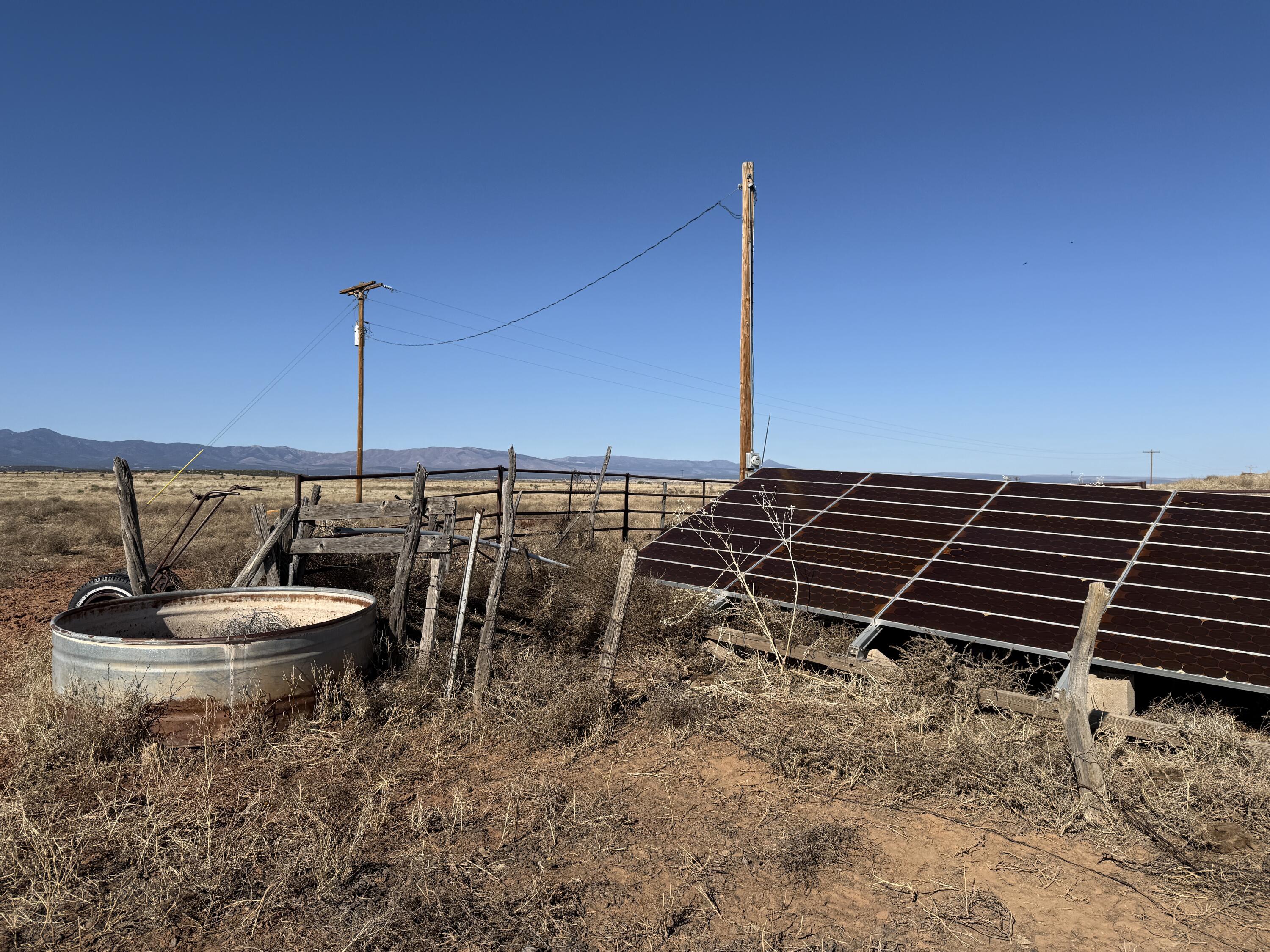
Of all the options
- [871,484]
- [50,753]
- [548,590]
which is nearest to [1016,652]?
[871,484]

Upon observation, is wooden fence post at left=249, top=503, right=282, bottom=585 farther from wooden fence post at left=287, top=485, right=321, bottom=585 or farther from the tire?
the tire

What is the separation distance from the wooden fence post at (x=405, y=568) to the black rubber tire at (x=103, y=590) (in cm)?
408

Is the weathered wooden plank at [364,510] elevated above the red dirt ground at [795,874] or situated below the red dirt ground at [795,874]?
above

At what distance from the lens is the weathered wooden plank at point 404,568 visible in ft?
26.7

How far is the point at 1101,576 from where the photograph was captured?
752 centimetres

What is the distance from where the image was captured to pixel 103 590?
959cm

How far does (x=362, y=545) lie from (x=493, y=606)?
2.30 metres

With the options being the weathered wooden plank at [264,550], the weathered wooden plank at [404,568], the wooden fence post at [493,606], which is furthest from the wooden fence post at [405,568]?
the weathered wooden plank at [264,550]

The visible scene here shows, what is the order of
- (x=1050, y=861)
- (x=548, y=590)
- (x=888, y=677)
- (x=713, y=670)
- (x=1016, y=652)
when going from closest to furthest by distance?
(x=1050, y=861) < (x=888, y=677) < (x=1016, y=652) < (x=713, y=670) < (x=548, y=590)

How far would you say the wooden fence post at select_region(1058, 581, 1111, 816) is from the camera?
515 cm

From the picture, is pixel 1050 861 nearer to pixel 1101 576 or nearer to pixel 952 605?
pixel 952 605

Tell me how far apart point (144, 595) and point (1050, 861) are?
872 centimetres

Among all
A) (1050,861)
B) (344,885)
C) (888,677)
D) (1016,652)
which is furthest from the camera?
(1016,652)

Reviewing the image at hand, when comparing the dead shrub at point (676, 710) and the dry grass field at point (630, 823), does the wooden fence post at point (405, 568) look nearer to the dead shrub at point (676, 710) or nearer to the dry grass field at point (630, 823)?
the dry grass field at point (630, 823)
